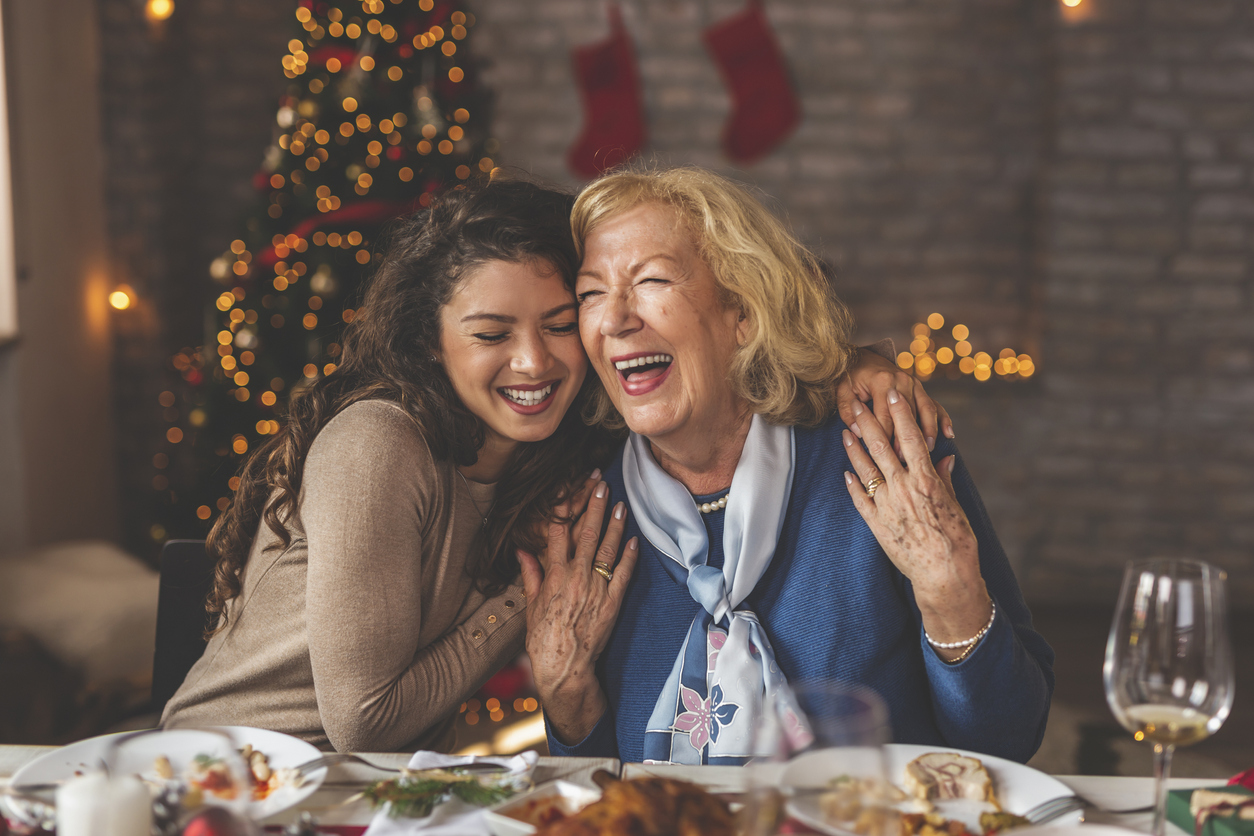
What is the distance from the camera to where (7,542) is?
Answer: 3.31 meters

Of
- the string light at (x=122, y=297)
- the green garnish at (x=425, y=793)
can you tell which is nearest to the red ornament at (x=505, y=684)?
the green garnish at (x=425, y=793)

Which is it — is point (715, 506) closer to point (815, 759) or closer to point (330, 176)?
point (815, 759)

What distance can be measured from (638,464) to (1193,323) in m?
3.69

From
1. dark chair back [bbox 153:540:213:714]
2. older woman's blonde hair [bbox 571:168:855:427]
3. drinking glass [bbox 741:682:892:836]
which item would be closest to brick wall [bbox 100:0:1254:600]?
older woman's blonde hair [bbox 571:168:855:427]

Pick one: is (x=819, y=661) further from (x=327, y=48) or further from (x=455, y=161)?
(x=327, y=48)

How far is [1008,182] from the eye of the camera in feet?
14.9

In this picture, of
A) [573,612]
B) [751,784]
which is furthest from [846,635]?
[751,784]

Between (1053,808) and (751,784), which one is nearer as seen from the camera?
(751,784)

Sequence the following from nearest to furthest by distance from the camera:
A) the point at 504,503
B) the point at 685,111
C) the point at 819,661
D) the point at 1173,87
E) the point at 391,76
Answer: the point at 819,661 < the point at 504,503 < the point at 391,76 < the point at 1173,87 < the point at 685,111

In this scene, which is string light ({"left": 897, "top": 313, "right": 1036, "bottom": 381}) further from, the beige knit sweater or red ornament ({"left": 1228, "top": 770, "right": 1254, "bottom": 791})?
red ornament ({"left": 1228, "top": 770, "right": 1254, "bottom": 791})

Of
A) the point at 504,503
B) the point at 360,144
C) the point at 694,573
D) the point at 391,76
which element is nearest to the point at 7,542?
the point at 360,144

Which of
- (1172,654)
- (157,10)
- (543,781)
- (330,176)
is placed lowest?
(543,781)

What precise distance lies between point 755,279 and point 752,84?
126 inches

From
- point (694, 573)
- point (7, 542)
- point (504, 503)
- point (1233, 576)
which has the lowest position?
point (1233, 576)
